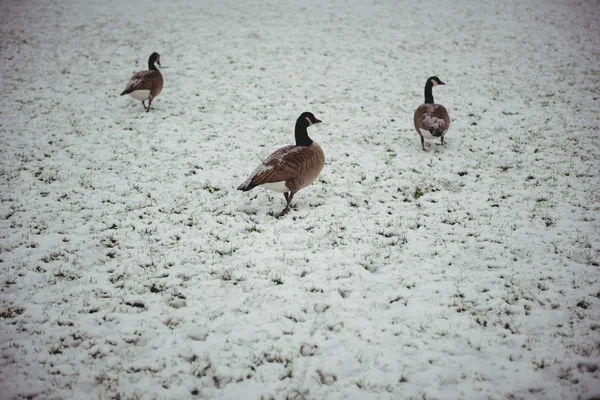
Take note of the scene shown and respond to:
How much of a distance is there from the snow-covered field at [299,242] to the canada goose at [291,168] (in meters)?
0.73

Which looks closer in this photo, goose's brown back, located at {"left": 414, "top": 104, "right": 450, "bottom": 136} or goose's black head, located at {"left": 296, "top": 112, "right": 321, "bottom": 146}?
goose's black head, located at {"left": 296, "top": 112, "right": 321, "bottom": 146}

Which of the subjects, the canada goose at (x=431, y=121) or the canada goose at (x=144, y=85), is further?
the canada goose at (x=144, y=85)

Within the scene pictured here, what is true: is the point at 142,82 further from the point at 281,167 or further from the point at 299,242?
the point at 299,242

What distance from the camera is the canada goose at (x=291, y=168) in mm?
6547

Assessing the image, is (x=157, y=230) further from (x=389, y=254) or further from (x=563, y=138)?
(x=563, y=138)

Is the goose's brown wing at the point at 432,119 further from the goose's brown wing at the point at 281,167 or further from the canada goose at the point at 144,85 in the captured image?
the canada goose at the point at 144,85

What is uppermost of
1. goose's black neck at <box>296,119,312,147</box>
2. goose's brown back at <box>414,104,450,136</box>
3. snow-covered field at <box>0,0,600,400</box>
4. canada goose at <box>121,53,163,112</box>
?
goose's brown back at <box>414,104,450,136</box>

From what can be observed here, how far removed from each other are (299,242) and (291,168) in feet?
4.92

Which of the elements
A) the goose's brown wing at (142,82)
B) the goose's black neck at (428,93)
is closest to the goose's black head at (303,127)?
the goose's black neck at (428,93)

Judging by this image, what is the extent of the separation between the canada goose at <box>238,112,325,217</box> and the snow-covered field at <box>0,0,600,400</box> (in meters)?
0.73

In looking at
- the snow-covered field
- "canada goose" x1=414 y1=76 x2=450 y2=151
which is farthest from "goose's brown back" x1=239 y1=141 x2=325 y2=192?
"canada goose" x1=414 y1=76 x2=450 y2=151

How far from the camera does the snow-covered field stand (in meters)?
3.98

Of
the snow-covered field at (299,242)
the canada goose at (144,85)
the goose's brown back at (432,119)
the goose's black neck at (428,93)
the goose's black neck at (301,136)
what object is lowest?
the snow-covered field at (299,242)

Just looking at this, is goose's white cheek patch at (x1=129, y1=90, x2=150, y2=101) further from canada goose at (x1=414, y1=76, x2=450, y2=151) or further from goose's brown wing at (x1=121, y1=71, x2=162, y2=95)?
canada goose at (x1=414, y1=76, x2=450, y2=151)
